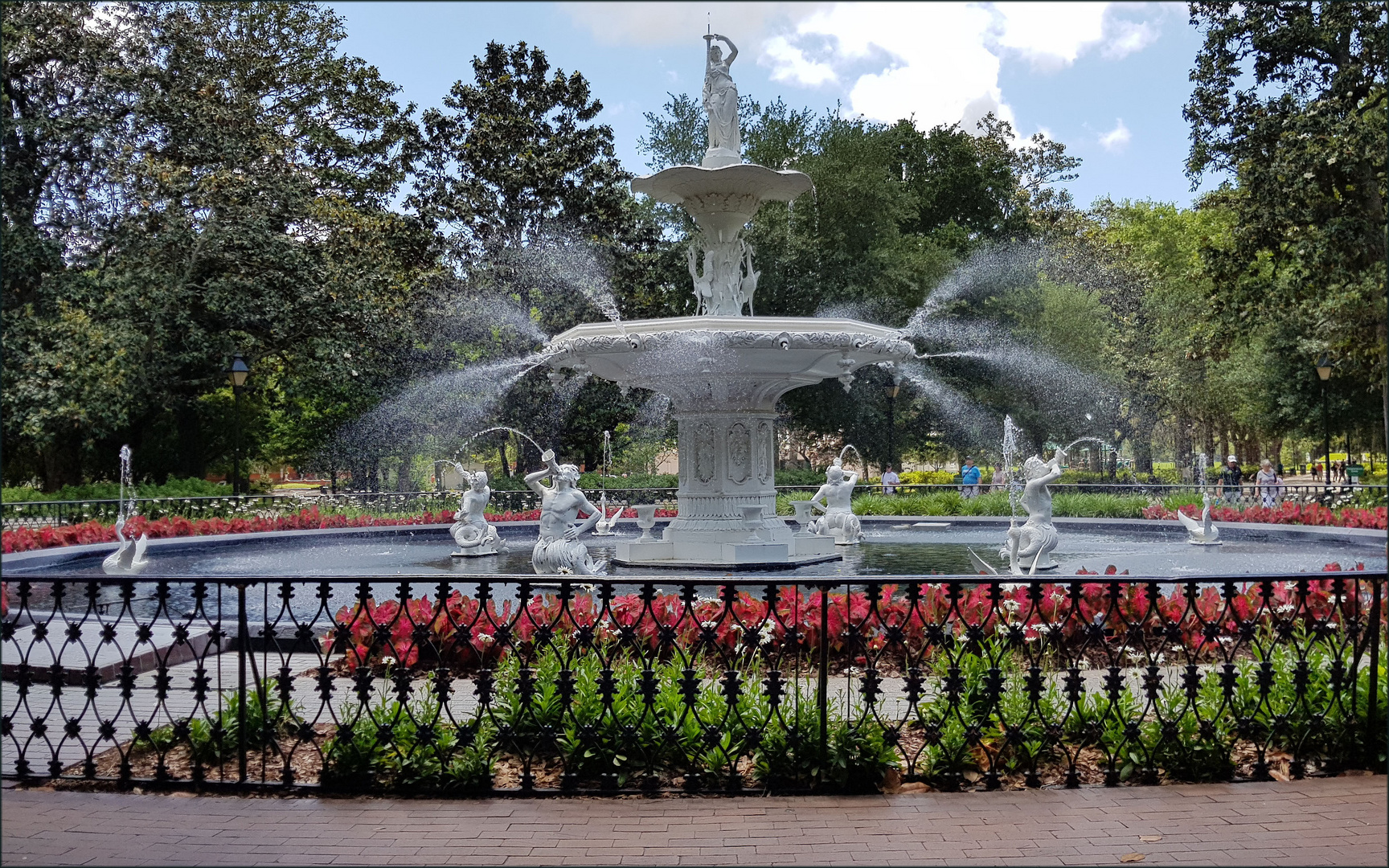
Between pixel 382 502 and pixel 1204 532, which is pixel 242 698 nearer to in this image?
pixel 1204 532

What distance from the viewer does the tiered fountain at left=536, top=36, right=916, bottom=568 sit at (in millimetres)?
11625

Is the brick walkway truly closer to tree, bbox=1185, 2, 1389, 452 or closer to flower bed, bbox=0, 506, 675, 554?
flower bed, bbox=0, 506, 675, 554

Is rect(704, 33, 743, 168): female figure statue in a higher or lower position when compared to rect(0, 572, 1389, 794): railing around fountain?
higher

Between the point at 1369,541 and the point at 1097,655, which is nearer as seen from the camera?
the point at 1097,655

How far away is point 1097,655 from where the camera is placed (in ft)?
25.9

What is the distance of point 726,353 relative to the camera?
37.5ft

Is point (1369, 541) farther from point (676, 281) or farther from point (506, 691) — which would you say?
point (676, 281)

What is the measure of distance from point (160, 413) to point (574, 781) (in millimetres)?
29317

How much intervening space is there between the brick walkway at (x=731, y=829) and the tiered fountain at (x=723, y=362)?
7.02 m

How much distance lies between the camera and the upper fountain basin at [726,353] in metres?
11.4

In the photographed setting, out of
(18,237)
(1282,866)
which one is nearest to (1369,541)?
(1282,866)

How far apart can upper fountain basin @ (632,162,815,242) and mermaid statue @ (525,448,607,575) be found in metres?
3.84

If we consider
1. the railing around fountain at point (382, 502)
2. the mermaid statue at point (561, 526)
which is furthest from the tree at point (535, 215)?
the mermaid statue at point (561, 526)

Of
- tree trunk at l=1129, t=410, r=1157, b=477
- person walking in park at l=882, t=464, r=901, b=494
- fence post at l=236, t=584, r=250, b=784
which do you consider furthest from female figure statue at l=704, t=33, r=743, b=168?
tree trunk at l=1129, t=410, r=1157, b=477
